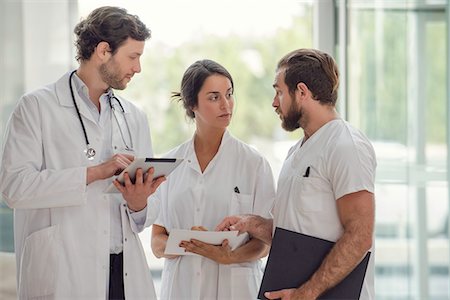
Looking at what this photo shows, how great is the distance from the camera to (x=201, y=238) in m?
2.50

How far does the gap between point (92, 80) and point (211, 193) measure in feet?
1.95

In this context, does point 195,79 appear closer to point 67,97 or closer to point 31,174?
point 67,97

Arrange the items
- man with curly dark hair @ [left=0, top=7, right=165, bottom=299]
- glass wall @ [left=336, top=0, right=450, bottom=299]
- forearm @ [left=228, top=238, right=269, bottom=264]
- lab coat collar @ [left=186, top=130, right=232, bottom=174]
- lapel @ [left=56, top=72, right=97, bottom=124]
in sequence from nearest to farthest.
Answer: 1. man with curly dark hair @ [left=0, top=7, right=165, bottom=299]
2. lapel @ [left=56, top=72, right=97, bottom=124]
3. forearm @ [left=228, top=238, right=269, bottom=264]
4. lab coat collar @ [left=186, top=130, right=232, bottom=174]
5. glass wall @ [left=336, top=0, right=450, bottom=299]

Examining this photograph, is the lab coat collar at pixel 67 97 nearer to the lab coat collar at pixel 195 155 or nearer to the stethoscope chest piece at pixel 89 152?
the stethoscope chest piece at pixel 89 152

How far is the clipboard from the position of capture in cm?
221

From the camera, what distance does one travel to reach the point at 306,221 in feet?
7.39

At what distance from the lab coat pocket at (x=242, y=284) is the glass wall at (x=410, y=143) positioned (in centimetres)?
141

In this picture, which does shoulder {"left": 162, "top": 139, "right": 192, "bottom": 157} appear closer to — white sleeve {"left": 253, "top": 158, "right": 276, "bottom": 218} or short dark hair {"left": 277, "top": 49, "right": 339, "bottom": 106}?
white sleeve {"left": 253, "top": 158, "right": 276, "bottom": 218}

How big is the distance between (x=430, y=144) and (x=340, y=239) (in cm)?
186

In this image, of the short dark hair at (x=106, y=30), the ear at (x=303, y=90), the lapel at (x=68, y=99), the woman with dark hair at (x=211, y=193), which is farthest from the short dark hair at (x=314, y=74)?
the lapel at (x=68, y=99)

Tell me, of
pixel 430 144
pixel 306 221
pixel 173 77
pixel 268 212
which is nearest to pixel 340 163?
pixel 306 221

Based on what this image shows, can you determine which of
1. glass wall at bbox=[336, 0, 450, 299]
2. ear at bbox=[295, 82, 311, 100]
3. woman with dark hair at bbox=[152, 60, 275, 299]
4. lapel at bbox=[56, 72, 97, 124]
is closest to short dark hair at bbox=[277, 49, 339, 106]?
ear at bbox=[295, 82, 311, 100]

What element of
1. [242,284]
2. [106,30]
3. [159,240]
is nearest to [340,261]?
[242,284]

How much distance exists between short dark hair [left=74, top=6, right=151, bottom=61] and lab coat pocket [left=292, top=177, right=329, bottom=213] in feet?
2.38
